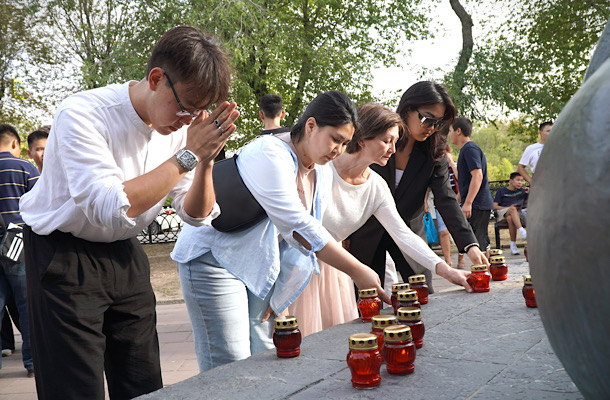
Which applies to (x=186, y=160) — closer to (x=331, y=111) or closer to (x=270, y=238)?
(x=270, y=238)

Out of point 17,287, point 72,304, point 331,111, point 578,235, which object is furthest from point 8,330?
point 578,235

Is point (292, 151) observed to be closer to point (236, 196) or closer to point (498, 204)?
point (236, 196)

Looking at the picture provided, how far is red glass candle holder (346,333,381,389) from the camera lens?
1686 mm

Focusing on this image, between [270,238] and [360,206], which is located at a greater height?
[360,206]

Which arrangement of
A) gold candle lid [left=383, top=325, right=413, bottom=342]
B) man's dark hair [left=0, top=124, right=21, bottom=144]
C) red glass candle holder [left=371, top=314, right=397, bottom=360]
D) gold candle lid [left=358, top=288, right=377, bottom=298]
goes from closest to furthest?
gold candle lid [left=383, top=325, right=413, bottom=342] → red glass candle holder [left=371, top=314, right=397, bottom=360] → gold candle lid [left=358, top=288, right=377, bottom=298] → man's dark hair [left=0, top=124, right=21, bottom=144]

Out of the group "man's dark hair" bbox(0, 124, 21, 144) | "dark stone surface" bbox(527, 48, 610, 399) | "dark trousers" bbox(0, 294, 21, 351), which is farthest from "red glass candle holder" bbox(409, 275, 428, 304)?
"dark trousers" bbox(0, 294, 21, 351)

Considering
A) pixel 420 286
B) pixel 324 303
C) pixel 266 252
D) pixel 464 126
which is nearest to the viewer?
pixel 420 286

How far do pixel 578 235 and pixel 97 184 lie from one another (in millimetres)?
1498

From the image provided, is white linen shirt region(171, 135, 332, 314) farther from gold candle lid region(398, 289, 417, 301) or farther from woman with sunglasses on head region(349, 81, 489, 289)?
woman with sunglasses on head region(349, 81, 489, 289)

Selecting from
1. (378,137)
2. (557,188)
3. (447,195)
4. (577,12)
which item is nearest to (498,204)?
(447,195)

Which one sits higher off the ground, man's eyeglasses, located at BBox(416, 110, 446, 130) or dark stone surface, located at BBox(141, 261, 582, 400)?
man's eyeglasses, located at BBox(416, 110, 446, 130)

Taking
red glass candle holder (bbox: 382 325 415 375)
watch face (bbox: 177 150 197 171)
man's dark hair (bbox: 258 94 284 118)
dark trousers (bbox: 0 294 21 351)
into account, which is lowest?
dark trousers (bbox: 0 294 21 351)

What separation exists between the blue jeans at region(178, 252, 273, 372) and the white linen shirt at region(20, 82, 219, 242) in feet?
2.00

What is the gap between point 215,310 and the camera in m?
2.86
